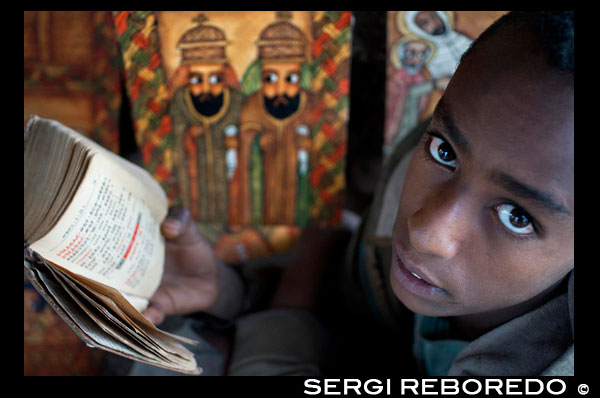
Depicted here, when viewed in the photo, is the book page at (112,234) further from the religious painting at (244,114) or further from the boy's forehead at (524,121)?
the boy's forehead at (524,121)

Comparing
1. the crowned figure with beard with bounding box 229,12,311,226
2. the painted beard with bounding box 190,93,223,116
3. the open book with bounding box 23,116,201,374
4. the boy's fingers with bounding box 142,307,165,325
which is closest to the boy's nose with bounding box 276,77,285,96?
the crowned figure with beard with bounding box 229,12,311,226

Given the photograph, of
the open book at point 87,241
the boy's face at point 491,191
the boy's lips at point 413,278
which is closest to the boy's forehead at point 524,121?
the boy's face at point 491,191

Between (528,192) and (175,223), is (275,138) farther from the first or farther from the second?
(528,192)

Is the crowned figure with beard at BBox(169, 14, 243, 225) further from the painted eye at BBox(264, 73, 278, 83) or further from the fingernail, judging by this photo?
the fingernail

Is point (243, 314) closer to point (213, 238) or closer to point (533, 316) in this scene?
point (213, 238)

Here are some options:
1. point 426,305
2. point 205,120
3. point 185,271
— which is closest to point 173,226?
point 185,271

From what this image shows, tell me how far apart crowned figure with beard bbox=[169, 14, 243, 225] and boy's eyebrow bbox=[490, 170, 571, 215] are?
2.07 ft

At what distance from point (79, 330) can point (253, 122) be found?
24.2 inches

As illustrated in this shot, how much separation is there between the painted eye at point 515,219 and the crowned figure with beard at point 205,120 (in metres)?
0.63

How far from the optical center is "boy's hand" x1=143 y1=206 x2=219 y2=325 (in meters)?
0.81

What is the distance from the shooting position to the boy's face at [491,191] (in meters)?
0.47

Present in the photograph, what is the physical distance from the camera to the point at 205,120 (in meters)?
1.03
